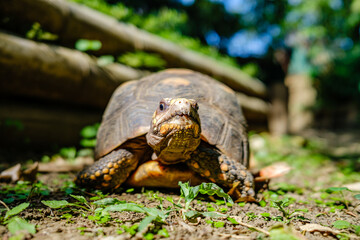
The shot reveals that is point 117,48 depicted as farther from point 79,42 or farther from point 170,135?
point 170,135

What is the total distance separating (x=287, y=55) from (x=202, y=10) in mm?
5178

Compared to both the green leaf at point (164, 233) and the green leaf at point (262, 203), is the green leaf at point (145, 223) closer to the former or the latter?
the green leaf at point (164, 233)

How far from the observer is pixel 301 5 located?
413 inches

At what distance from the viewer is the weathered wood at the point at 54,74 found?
9.04 feet

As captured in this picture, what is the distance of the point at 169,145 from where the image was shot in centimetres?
162

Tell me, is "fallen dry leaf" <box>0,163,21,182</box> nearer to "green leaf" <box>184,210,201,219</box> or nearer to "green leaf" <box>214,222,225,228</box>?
"green leaf" <box>184,210,201,219</box>

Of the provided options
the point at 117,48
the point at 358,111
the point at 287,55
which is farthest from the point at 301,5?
the point at 117,48

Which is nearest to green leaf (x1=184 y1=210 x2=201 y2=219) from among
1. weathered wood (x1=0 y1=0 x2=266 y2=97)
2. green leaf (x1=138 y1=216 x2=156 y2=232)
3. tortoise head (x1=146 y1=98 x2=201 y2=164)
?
green leaf (x1=138 y1=216 x2=156 y2=232)

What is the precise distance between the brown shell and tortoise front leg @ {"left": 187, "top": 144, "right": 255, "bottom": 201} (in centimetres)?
12

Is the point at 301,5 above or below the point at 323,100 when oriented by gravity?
above

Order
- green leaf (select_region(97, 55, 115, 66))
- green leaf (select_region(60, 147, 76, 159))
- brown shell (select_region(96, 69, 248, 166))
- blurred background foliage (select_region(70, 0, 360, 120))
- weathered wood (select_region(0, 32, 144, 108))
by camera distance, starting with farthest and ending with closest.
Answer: blurred background foliage (select_region(70, 0, 360, 120)), green leaf (select_region(97, 55, 115, 66)), green leaf (select_region(60, 147, 76, 159)), weathered wood (select_region(0, 32, 144, 108)), brown shell (select_region(96, 69, 248, 166))

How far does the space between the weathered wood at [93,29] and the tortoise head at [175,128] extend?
2490 mm

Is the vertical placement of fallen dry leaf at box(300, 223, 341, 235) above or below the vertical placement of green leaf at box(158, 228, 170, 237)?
above

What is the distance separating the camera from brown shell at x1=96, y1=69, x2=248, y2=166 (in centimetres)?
188
